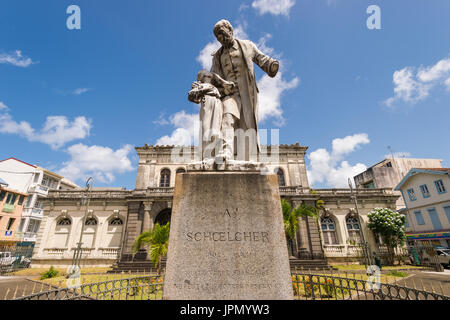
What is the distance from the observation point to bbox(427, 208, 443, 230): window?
21.7 m

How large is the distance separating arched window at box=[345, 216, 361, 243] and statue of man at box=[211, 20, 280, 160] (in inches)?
872

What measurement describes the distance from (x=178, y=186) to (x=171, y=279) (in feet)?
3.28

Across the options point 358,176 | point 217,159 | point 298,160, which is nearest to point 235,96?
point 217,159

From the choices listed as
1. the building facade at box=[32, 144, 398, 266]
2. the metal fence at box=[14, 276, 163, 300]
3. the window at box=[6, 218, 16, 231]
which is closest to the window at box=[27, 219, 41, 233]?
the window at box=[6, 218, 16, 231]

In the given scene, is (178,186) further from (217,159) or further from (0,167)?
(0,167)

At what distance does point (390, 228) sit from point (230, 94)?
72.3 ft

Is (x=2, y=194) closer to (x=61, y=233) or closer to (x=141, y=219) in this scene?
(x=61, y=233)

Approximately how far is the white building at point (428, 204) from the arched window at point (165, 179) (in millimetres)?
26694

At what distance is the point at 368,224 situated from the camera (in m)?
20.5

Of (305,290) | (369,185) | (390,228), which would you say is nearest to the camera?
(305,290)

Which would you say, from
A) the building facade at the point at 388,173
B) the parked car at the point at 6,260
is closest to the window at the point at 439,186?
the building facade at the point at 388,173

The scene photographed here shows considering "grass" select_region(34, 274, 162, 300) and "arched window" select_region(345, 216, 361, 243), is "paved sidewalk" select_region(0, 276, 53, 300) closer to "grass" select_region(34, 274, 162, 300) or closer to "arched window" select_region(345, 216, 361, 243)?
"grass" select_region(34, 274, 162, 300)

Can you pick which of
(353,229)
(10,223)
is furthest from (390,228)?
(10,223)

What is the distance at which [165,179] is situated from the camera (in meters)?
23.7
